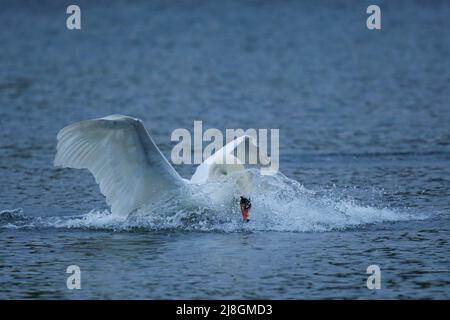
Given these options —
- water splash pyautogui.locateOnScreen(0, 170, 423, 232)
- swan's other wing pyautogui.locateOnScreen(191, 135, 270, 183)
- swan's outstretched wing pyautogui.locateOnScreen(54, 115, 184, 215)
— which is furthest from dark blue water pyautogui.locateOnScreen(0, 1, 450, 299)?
swan's other wing pyautogui.locateOnScreen(191, 135, 270, 183)

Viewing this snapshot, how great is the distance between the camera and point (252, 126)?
2333 cm

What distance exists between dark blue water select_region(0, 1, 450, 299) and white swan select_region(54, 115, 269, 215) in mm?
427

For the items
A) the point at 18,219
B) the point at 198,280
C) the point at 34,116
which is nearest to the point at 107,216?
the point at 18,219

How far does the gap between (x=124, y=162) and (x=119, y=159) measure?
0.24ft

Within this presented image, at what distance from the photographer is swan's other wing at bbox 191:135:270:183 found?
581 inches

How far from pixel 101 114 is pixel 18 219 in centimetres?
985

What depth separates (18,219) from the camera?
49.8 ft

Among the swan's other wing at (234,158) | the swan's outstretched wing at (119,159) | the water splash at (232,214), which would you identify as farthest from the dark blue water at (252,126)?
the swan's other wing at (234,158)

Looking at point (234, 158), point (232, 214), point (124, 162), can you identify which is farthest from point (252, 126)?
point (124, 162)

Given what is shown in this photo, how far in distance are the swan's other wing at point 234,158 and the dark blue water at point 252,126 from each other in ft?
2.06

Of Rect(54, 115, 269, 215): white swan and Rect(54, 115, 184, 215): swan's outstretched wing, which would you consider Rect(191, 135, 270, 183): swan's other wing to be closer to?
Result: Rect(54, 115, 269, 215): white swan

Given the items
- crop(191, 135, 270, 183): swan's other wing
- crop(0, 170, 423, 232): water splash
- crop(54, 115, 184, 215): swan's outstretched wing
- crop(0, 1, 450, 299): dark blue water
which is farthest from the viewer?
crop(191, 135, 270, 183): swan's other wing

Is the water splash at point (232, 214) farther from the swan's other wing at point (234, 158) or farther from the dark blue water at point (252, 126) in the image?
the swan's other wing at point (234, 158)

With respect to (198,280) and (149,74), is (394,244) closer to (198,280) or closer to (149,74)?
(198,280)
